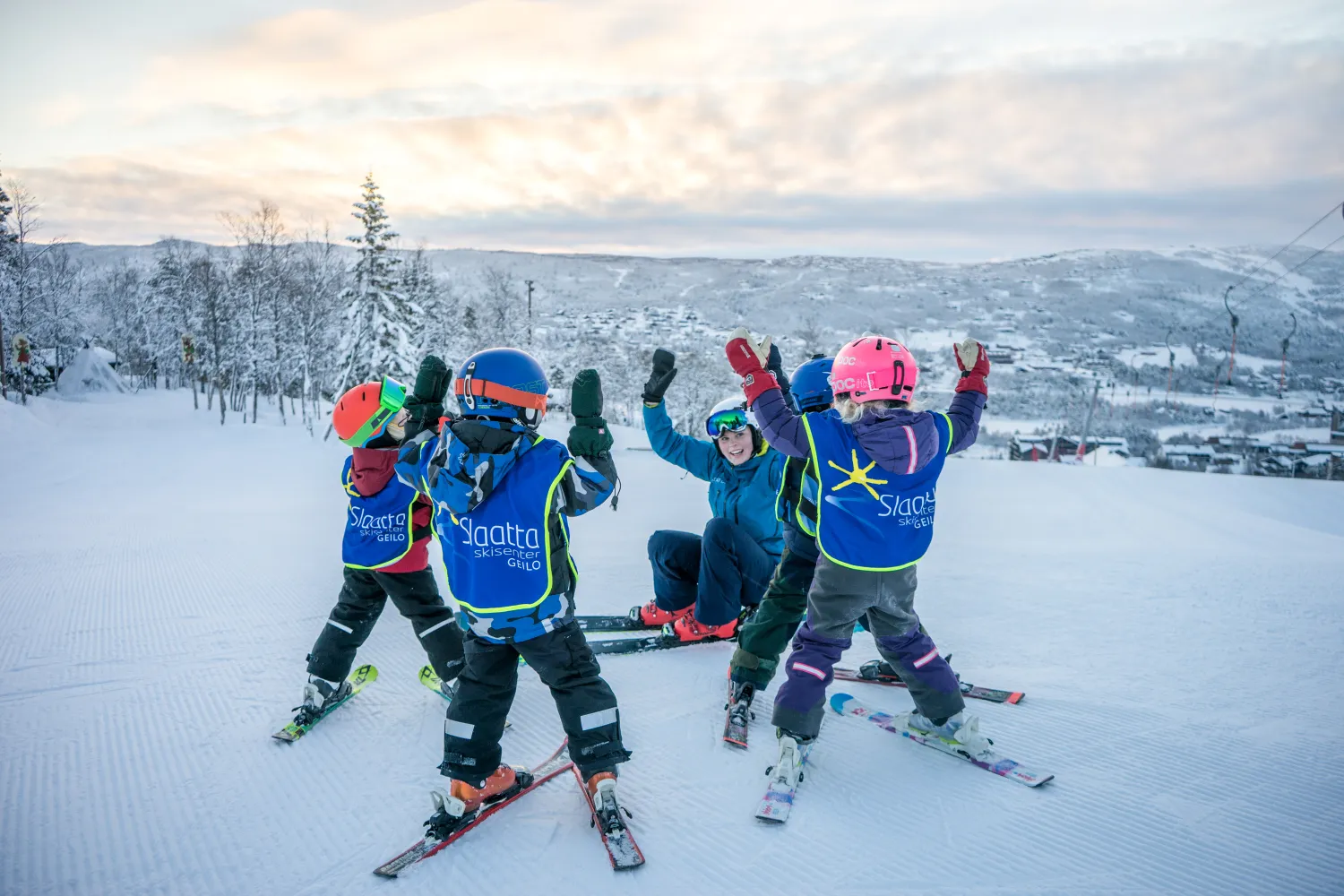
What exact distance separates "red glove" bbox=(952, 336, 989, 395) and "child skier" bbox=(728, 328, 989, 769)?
36 centimetres

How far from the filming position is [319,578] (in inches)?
252

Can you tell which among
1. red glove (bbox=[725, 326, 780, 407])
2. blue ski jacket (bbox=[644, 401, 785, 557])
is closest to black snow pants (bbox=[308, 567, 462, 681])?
blue ski jacket (bbox=[644, 401, 785, 557])

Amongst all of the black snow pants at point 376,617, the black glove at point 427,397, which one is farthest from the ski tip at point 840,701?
the black glove at point 427,397

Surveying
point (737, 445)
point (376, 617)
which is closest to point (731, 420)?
point (737, 445)

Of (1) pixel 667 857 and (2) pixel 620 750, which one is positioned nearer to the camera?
(1) pixel 667 857

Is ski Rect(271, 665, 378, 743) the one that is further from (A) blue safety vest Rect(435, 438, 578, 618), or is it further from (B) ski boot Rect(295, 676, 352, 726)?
(A) blue safety vest Rect(435, 438, 578, 618)

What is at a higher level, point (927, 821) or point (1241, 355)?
point (1241, 355)

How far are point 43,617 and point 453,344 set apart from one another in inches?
1560

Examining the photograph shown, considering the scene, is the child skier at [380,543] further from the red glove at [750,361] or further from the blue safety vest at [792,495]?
the blue safety vest at [792,495]

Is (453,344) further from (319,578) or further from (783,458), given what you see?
(783,458)

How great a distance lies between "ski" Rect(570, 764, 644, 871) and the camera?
2.49 metres

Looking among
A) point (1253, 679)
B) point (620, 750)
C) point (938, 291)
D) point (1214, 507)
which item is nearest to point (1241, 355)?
point (1214, 507)

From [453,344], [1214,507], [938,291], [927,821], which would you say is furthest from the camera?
[938,291]

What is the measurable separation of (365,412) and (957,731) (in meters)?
3.18
